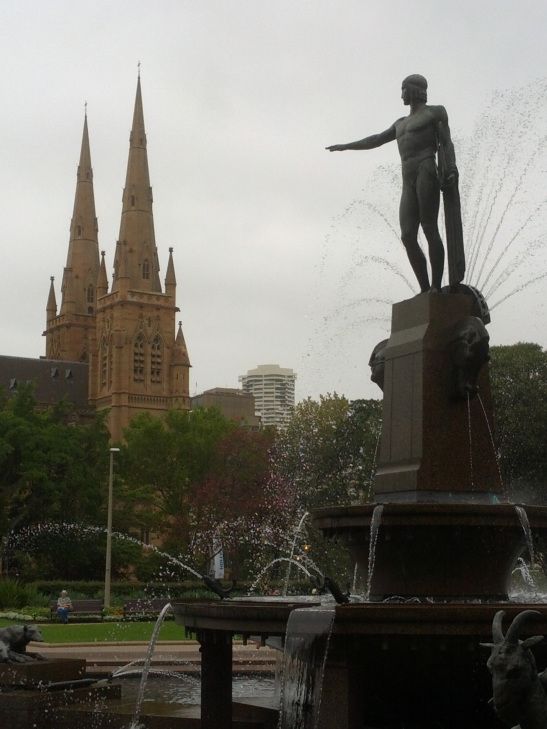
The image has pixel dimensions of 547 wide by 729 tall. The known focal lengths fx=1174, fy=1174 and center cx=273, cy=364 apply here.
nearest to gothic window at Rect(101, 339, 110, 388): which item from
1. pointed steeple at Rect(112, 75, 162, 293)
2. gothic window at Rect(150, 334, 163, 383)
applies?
gothic window at Rect(150, 334, 163, 383)

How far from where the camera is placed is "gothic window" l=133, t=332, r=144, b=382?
115m

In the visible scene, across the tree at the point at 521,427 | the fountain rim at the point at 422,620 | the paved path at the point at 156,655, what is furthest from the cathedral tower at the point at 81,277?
the fountain rim at the point at 422,620

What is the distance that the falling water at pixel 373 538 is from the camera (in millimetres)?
10852

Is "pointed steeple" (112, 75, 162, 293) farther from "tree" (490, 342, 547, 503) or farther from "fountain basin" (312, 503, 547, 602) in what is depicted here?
"fountain basin" (312, 503, 547, 602)

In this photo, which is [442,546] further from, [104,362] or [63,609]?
[104,362]

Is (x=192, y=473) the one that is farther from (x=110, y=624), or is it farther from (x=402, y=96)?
(x=402, y=96)

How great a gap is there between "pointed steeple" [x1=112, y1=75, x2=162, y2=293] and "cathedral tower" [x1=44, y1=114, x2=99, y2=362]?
650 inches

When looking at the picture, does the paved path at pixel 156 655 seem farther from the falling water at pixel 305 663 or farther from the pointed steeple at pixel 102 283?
the pointed steeple at pixel 102 283

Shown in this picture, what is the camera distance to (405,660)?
9953mm

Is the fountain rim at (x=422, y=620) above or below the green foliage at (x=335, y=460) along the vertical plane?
below

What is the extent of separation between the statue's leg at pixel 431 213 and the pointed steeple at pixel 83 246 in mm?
122316

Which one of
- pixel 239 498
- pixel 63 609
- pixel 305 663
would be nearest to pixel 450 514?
pixel 305 663

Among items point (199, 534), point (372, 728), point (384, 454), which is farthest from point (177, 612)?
point (199, 534)

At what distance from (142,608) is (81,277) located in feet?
325
